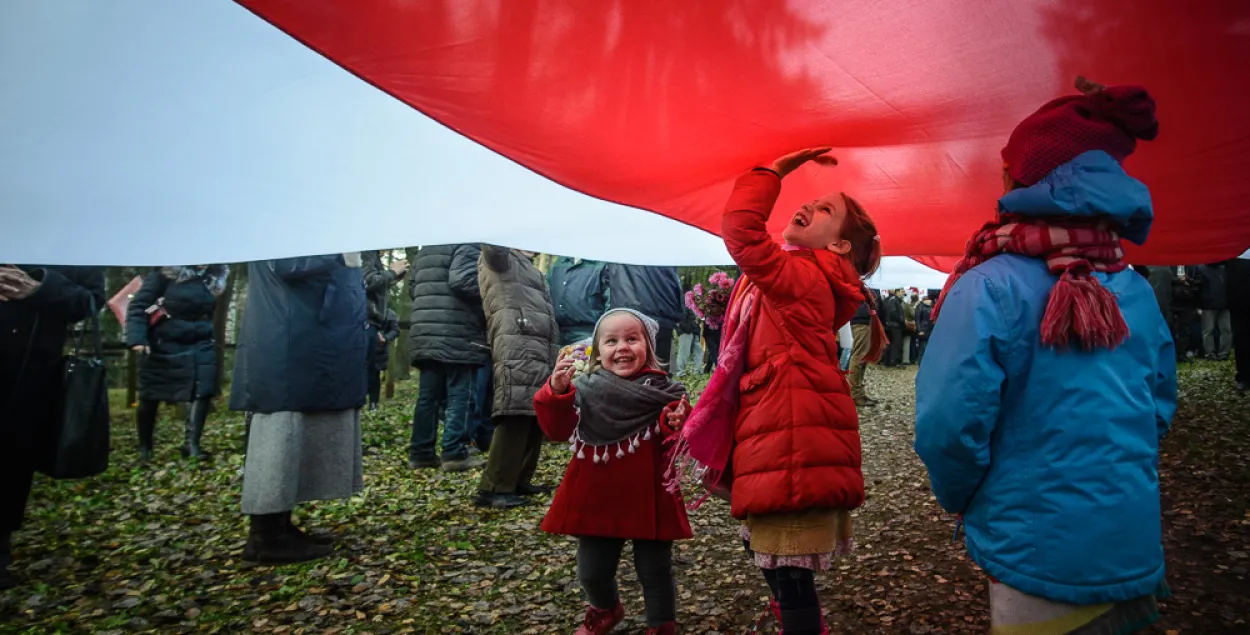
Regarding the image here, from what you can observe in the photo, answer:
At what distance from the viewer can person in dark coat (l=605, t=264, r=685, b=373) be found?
685 cm

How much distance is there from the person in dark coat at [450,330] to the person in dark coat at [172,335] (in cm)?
224

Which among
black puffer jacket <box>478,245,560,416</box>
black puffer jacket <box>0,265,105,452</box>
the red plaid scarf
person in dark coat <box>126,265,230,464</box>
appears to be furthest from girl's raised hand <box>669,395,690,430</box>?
person in dark coat <box>126,265,230,464</box>

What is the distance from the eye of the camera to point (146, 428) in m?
6.75

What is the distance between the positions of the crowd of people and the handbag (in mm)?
73

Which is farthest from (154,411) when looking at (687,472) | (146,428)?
(687,472)

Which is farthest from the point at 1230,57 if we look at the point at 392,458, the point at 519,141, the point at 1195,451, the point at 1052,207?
the point at 392,458

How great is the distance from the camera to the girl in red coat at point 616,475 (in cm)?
260

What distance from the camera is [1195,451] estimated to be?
16.8 ft

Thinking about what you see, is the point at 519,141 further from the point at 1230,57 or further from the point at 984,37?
the point at 1230,57

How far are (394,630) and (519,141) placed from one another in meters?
2.26

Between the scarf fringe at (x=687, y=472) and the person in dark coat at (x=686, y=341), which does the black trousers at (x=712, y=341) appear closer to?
the person in dark coat at (x=686, y=341)

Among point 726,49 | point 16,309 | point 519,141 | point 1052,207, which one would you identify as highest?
point 726,49

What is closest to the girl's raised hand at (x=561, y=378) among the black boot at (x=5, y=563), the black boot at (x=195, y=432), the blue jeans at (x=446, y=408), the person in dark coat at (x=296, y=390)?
the person in dark coat at (x=296, y=390)

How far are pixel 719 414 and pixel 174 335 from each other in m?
Result: 6.22
